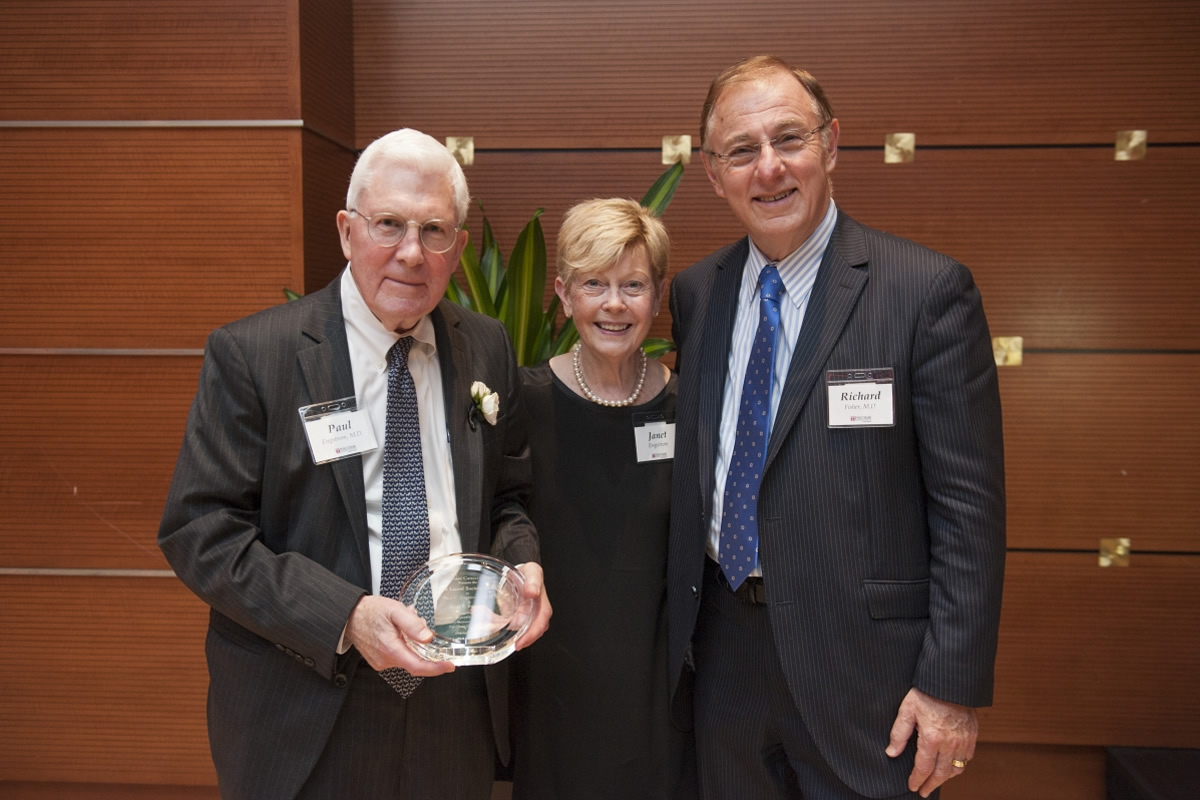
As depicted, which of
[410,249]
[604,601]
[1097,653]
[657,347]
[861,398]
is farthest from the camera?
[1097,653]

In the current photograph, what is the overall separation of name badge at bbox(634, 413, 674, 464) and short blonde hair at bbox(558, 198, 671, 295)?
1.03ft

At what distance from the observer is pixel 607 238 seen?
1.97 m

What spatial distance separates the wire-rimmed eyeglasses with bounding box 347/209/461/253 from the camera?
153cm

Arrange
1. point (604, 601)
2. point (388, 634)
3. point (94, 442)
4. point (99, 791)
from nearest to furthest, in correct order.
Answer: point (388, 634)
point (604, 601)
point (94, 442)
point (99, 791)

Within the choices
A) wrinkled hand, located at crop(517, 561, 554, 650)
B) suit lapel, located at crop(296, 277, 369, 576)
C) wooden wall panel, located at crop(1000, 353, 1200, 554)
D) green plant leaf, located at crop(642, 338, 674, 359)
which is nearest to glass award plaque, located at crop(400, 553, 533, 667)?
wrinkled hand, located at crop(517, 561, 554, 650)

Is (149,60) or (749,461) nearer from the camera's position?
(749,461)

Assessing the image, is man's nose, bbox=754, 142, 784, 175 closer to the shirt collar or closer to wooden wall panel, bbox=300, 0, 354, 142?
the shirt collar

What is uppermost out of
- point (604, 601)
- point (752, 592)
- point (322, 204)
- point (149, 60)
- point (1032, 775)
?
point (149, 60)

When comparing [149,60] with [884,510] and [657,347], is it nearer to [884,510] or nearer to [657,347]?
[657,347]

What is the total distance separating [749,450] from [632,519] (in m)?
0.42

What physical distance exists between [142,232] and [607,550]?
189 centimetres

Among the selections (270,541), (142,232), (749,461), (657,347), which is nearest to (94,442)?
(142,232)

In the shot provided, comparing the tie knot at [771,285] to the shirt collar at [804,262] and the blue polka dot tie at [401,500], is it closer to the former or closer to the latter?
the shirt collar at [804,262]

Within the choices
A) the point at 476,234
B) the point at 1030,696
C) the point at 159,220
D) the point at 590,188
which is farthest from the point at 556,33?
the point at 1030,696
